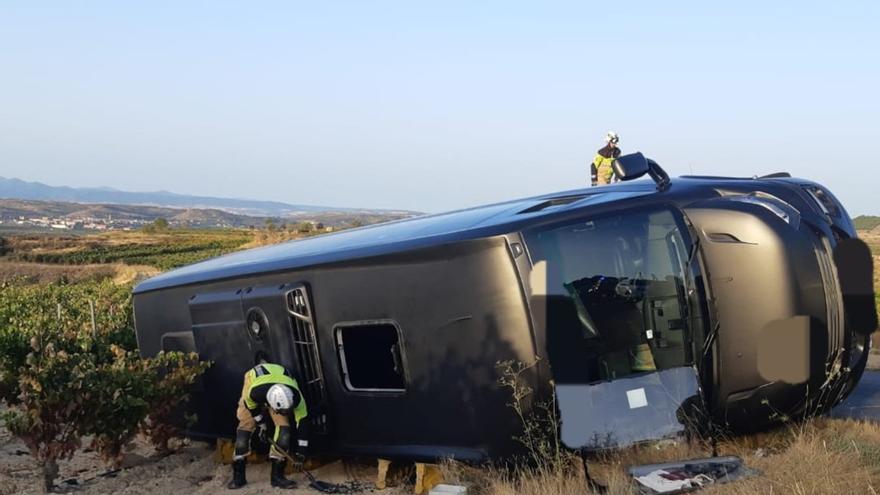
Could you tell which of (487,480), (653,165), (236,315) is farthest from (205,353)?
(653,165)

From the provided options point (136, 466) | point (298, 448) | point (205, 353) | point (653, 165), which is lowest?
point (136, 466)

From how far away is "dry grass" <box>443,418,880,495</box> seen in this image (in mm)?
4172

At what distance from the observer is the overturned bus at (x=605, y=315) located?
4836mm

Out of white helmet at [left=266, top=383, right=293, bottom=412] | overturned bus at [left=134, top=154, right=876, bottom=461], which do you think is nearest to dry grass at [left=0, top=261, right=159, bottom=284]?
white helmet at [left=266, top=383, right=293, bottom=412]

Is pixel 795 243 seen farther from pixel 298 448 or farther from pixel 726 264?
pixel 298 448

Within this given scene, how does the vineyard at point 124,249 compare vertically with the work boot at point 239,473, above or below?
below

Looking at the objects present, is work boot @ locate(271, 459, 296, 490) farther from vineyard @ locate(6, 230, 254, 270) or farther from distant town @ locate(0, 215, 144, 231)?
distant town @ locate(0, 215, 144, 231)

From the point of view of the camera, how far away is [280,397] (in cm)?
577

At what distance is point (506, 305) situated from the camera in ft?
15.7

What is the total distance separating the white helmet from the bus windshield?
2.01m

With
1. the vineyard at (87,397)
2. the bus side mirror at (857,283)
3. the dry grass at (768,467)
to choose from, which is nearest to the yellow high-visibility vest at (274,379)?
the vineyard at (87,397)

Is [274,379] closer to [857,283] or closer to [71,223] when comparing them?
[857,283]

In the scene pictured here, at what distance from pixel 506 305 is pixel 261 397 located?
2.11m

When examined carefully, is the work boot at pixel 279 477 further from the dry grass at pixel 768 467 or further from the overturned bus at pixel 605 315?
the dry grass at pixel 768 467
